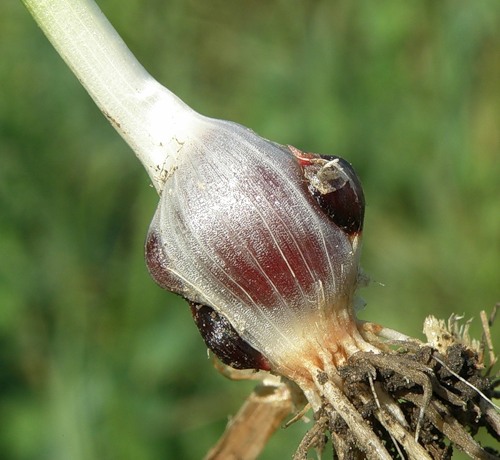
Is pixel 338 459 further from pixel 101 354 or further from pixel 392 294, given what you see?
pixel 392 294

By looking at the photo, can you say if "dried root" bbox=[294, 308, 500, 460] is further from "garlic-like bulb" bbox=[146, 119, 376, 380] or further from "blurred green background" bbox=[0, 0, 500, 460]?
"blurred green background" bbox=[0, 0, 500, 460]

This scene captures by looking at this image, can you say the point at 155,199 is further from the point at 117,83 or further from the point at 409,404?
the point at 409,404

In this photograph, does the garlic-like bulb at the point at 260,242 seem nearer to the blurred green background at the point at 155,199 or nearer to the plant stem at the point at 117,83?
the plant stem at the point at 117,83

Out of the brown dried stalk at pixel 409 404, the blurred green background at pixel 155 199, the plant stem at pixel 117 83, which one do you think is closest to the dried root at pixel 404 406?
the brown dried stalk at pixel 409 404

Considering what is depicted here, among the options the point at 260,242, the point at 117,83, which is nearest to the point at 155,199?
the point at 117,83

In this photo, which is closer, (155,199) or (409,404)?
(409,404)
